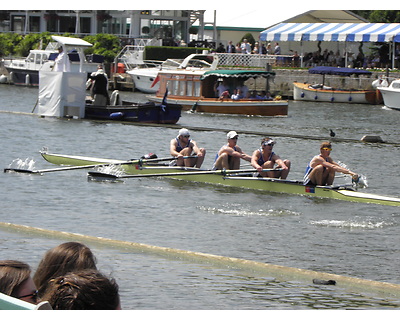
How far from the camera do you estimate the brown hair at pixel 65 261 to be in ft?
13.2

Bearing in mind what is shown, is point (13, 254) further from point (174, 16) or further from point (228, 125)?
point (174, 16)

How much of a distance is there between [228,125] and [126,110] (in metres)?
5.47

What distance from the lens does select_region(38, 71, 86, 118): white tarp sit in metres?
29.4

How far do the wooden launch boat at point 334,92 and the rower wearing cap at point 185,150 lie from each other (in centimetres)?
2829

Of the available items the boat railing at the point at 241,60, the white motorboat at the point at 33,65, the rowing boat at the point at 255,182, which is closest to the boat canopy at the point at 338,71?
the boat railing at the point at 241,60

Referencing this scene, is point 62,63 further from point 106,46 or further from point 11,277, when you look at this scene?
point 11,277

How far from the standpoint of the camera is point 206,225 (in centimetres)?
1405

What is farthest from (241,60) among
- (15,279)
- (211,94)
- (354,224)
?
(15,279)

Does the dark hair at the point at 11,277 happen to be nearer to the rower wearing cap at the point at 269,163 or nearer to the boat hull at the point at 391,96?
the rower wearing cap at the point at 269,163

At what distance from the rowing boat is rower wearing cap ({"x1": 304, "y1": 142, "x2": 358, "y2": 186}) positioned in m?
0.20

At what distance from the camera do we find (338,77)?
1863 inches

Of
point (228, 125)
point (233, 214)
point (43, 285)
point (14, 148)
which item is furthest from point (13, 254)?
point (228, 125)

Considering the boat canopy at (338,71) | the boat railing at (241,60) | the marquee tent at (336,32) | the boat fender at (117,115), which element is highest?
the marquee tent at (336,32)

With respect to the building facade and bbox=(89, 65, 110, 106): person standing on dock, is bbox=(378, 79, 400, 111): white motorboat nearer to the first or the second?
bbox=(89, 65, 110, 106): person standing on dock
